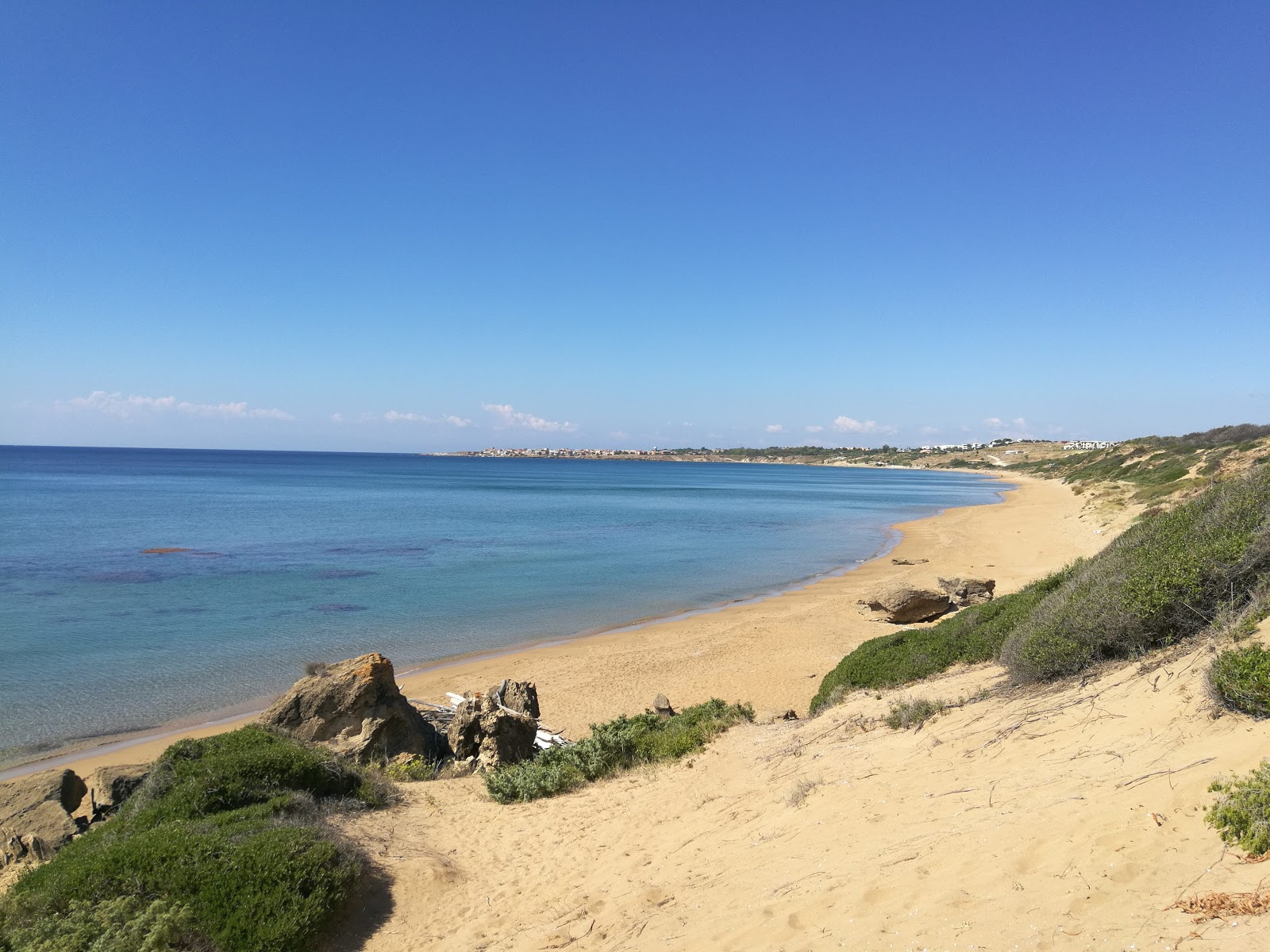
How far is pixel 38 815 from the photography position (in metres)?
8.23

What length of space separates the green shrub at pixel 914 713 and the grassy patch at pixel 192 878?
20.6 ft

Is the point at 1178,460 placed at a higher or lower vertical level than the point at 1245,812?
higher

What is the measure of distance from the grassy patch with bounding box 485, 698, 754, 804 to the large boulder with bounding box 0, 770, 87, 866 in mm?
4800

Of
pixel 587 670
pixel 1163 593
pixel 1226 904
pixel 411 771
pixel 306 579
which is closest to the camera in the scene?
pixel 1226 904

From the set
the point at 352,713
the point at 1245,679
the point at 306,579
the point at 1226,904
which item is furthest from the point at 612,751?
the point at 306,579

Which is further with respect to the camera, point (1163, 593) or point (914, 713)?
point (914, 713)

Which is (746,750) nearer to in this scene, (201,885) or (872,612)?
(201,885)

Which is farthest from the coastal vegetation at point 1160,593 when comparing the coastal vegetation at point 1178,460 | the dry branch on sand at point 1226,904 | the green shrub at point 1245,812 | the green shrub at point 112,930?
the coastal vegetation at point 1178,460

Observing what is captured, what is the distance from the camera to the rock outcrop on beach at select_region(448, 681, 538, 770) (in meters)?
10.7

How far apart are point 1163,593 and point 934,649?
4.20 meters

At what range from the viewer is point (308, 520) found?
5153 centimetres

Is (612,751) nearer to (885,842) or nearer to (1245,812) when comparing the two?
(885,842)

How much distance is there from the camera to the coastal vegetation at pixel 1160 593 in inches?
Result: 308

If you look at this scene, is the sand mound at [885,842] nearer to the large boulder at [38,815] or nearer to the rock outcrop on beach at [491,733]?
the rock outcrop on beach at [491,733]
